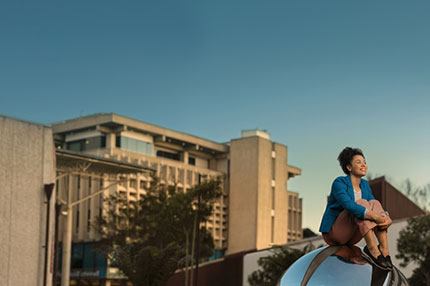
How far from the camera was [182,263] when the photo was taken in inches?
1647

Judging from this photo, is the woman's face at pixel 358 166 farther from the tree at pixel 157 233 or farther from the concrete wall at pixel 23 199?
the tree at pixel 157 233

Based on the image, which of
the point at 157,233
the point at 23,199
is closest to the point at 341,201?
the point at 23,199

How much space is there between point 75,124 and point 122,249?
33.6m

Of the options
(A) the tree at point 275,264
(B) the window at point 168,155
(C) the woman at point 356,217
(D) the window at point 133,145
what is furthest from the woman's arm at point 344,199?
(B) the window at point 168,155

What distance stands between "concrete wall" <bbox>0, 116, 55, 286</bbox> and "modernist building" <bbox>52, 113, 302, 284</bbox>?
33209 millimetres

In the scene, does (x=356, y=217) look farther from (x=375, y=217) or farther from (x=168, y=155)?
(x=168, y=155)

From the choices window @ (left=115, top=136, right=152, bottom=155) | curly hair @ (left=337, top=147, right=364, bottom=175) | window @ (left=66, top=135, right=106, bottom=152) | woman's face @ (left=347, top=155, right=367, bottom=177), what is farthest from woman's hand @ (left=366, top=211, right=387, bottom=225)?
window @ (left=66, top=135, right=106, bottom=152)

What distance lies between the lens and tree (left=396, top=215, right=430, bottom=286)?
2866cm

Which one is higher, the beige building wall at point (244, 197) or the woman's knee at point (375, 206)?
the beige building wall at point (244, 197)

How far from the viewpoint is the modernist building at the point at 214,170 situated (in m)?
68.0

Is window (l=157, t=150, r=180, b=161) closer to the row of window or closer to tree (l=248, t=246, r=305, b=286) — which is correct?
the row of window

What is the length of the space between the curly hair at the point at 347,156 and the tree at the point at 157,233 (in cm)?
3034

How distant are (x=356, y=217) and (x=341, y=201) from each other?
0.21 m

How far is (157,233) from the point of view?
46531 millimetres
